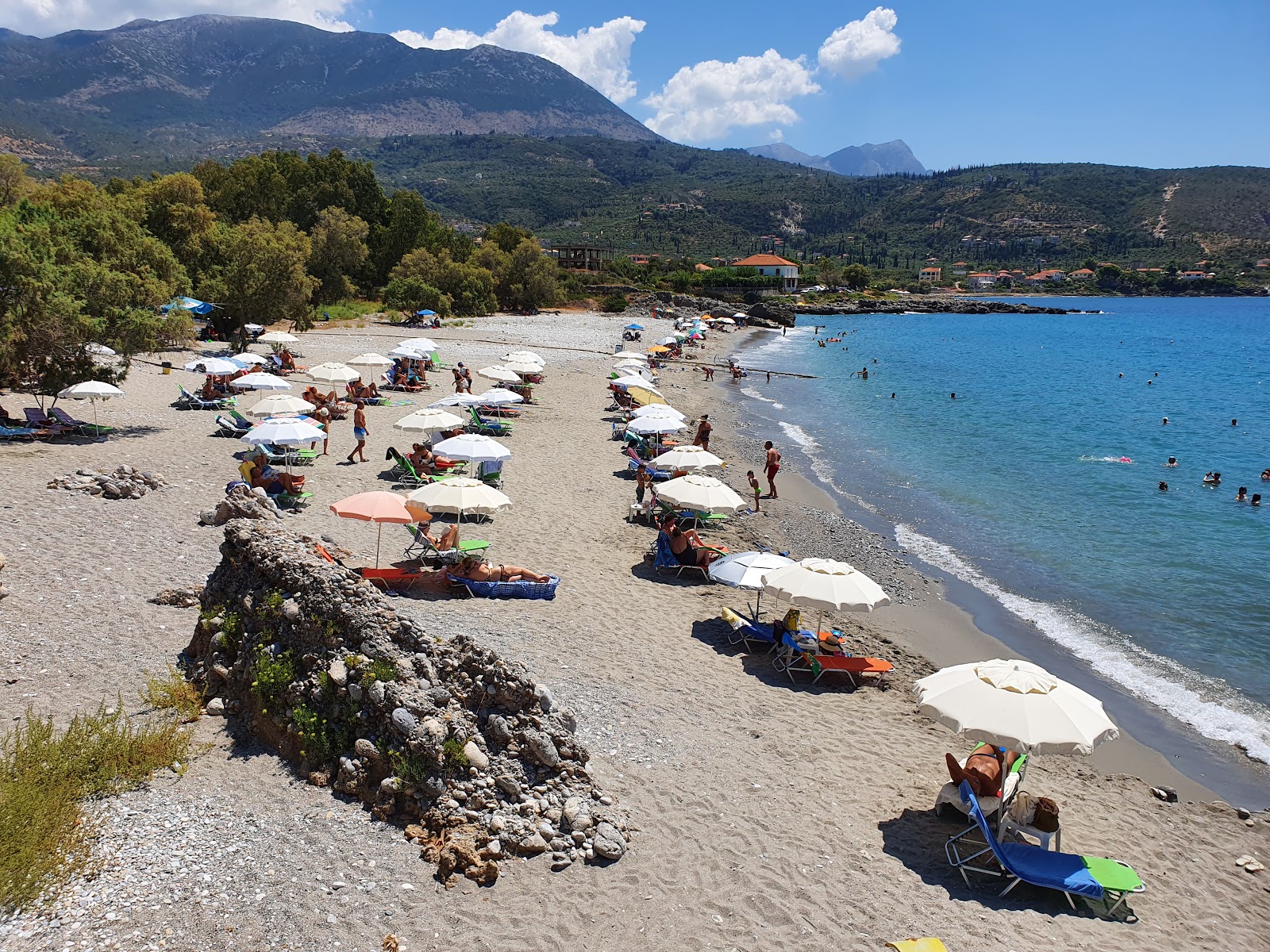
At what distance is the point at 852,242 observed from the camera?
198750 millimetres

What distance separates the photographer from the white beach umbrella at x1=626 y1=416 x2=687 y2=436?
66.3 ft

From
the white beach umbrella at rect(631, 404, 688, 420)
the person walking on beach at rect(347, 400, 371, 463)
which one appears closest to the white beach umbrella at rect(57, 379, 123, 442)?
the person walking on beach at rect(347, 400, 371, 463)

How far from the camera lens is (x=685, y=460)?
1692 centimetres

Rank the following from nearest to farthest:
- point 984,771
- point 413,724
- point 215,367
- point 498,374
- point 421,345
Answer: point 413,724 < point 984,771 < point 215,367 < point 498,374 < point 421,345

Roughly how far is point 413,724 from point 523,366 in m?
23.9

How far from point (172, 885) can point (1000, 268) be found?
192 m

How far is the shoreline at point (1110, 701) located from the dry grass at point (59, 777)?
9.57 meters

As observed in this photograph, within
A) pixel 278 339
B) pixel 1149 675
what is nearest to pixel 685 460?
pixel 1149 675

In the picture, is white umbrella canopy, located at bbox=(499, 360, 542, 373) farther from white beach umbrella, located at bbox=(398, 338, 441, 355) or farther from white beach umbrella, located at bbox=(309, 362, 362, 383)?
white beach umbrella, located at bbox=(309, 362, 362, 383)

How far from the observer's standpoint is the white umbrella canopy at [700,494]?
1350cm

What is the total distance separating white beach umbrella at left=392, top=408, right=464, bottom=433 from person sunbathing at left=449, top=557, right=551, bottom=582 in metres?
6.86

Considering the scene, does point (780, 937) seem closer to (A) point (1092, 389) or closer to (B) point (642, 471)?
(B) point (642, 471)

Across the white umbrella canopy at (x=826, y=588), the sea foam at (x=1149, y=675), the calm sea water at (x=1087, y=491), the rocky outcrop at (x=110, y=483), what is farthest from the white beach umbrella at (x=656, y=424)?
the rocky outcrop at (x=110, y=483)

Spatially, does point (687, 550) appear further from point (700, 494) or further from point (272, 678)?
point (272, 678)
